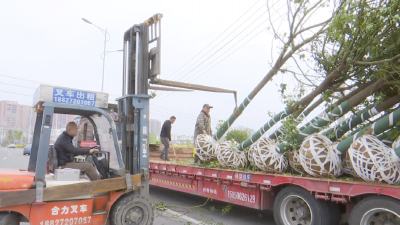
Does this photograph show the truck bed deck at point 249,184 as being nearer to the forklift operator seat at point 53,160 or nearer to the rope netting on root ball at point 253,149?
the rope netting on root ball at point 253,149

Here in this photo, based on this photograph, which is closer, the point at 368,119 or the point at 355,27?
the point at 355,27

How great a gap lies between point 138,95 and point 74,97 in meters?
1.17

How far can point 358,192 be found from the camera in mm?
4715

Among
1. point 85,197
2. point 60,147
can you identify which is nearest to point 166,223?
point 85,197

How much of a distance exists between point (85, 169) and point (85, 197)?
45cm

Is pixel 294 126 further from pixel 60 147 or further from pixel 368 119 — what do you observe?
pixel 60 147

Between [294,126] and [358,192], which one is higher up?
[294,126]

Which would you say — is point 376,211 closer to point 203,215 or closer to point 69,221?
point 203,215

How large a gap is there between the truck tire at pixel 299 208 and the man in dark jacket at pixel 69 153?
10.5 ft

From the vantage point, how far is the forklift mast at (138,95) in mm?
5883

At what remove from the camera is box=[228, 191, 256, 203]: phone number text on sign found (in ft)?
21.2

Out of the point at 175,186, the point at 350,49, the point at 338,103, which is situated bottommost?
the point at 175,186

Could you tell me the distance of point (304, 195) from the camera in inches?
216

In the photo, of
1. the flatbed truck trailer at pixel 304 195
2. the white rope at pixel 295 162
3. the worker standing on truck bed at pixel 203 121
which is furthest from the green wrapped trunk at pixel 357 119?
the worker standing on truck bed at pixel 203 121
